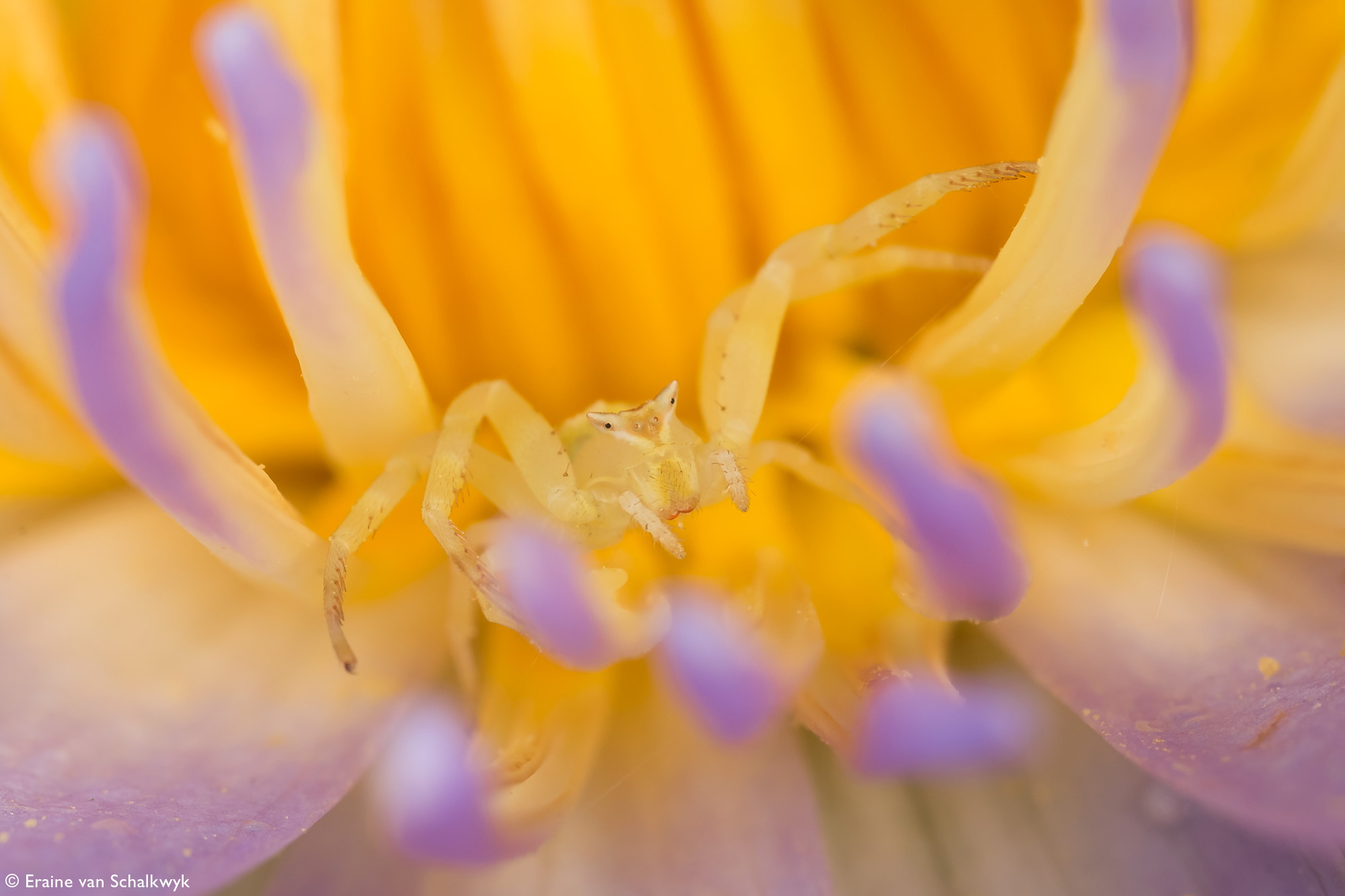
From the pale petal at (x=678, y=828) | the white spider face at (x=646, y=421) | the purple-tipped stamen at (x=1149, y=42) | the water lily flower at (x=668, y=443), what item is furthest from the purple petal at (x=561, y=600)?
the purple-tipped stamen at (x=1149, y=42)

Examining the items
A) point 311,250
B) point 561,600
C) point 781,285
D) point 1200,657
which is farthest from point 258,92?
point 1200,657

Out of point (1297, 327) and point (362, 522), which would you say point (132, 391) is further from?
point (1297, 327)

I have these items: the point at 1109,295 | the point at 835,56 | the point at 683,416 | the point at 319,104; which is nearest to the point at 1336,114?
the point at 1109,295

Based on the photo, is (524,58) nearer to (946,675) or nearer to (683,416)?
(683,416)

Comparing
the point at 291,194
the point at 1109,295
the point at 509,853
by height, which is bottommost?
the point at 509,853

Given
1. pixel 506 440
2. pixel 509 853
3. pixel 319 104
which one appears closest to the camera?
pixel 509 853

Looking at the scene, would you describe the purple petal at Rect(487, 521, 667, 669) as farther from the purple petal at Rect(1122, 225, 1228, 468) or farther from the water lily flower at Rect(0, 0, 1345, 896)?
the purple petal at Rect(1122, 225, 1228, 468)

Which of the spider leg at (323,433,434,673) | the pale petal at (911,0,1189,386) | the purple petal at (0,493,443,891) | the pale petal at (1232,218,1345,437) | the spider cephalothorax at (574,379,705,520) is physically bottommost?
the purple petal at (0,493,443,891)

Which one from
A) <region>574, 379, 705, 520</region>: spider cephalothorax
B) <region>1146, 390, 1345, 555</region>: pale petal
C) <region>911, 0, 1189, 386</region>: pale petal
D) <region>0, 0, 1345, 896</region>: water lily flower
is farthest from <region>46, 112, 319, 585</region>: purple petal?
<region>1146, 390, 1345, 555</region>: pale petal
